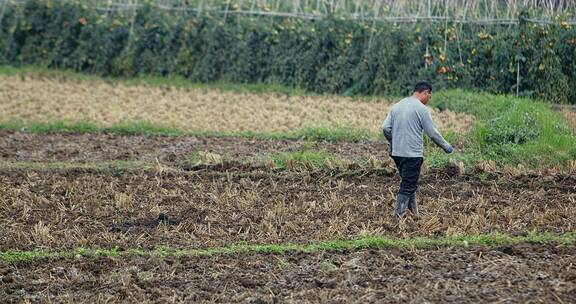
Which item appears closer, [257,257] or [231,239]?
[257,257]

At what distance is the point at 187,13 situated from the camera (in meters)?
24.7

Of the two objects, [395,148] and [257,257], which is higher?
[395,148]

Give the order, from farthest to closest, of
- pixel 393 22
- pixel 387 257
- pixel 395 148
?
pixel 393 22 → pixel 395 148 → pixel 387 257

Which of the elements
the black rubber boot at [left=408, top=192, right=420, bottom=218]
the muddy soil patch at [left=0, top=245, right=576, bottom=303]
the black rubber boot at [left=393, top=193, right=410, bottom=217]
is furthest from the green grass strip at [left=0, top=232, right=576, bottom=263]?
the black rubber boot at [left=408, top=192, right=420, bottom=218]

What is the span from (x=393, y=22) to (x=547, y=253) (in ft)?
42.7

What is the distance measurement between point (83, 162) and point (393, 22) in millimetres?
9409

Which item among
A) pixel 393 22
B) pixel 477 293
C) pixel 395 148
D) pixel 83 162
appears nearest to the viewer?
pixel 477 293

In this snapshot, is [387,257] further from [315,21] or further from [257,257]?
[315,21]

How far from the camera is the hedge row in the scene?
20.2 meters

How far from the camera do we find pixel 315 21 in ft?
74.8

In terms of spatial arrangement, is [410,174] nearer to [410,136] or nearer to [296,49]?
[410,136]

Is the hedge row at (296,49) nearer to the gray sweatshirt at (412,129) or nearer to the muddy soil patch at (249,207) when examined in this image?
the muddy soil patch at (249,207)

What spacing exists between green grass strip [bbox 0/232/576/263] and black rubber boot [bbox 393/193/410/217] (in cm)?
105

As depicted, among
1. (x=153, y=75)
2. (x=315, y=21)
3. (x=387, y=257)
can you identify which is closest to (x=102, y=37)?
(x=153, y=75)
